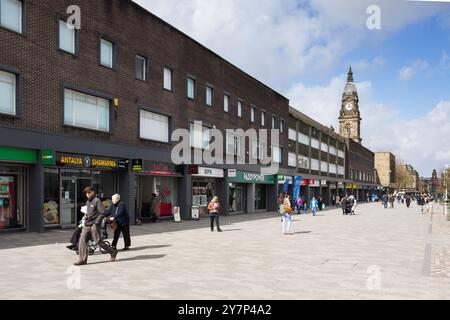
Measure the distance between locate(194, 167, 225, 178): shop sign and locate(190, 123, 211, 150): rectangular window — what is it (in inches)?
57.5

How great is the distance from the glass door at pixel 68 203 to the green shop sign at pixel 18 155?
2.11 metres

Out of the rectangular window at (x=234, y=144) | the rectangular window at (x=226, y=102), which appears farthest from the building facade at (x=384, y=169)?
the rectangular window at (x=226, y=102)

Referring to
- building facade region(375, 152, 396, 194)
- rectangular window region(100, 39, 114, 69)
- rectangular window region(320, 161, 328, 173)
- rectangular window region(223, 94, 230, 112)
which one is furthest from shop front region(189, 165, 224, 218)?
building facade region(375, 152, 396, 194)

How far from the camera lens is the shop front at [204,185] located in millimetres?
30703

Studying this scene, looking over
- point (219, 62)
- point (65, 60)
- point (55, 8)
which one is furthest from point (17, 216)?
point (219, 62)

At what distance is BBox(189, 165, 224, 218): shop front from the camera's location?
30703 millimetres

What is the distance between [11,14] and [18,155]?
5.09 meters

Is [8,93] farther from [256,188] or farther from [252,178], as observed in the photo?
[256,188]

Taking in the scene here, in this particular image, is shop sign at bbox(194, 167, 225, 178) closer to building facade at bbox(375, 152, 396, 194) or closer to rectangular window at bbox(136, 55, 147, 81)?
rectangular window at bbox(136, 55, 147, 81)

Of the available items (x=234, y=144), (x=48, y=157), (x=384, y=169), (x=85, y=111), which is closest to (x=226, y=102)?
(x=234, y=144)

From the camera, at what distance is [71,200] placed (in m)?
20.9

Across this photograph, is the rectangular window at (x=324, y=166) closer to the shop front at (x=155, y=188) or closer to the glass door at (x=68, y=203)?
the shop front at (x=155, y=188)
